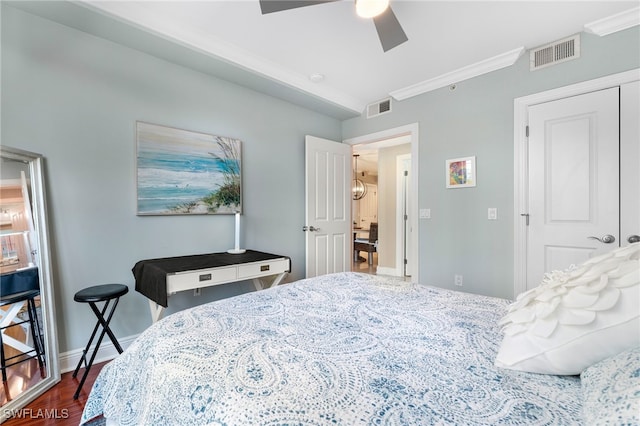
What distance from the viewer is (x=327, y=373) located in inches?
30.2

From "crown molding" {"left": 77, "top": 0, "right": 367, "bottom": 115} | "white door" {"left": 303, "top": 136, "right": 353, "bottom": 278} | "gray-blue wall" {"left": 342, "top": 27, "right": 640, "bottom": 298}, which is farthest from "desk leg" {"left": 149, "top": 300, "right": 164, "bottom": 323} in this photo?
"gray-blue wall" {"left": 342, "top": 27, "right": 640, "bottom": 298}

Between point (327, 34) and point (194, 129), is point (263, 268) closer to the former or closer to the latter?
point (194, 129)

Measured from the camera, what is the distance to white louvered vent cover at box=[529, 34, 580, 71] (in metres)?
2.39

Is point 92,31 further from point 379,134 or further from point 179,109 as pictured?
point 379,134

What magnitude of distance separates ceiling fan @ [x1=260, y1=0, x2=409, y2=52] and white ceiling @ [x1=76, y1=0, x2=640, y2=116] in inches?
8.9

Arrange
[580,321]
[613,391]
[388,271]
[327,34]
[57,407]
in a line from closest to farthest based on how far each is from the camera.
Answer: [613,391] → [580,321] → [57,407] → [327,34] → [388,271]

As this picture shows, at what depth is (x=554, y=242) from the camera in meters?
2.50

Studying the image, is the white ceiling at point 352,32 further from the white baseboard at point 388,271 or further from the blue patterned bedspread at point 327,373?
the white baseboard at point 388,271

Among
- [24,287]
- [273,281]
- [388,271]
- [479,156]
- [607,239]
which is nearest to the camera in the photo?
[24,287]

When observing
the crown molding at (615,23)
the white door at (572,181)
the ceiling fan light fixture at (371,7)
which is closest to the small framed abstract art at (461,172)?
the white door at (572,181)

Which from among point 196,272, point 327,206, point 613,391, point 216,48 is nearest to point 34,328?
point 196,272

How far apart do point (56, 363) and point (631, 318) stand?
2864 millimetres

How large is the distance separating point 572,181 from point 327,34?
2395 mm

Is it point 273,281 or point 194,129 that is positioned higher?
point 194,129
